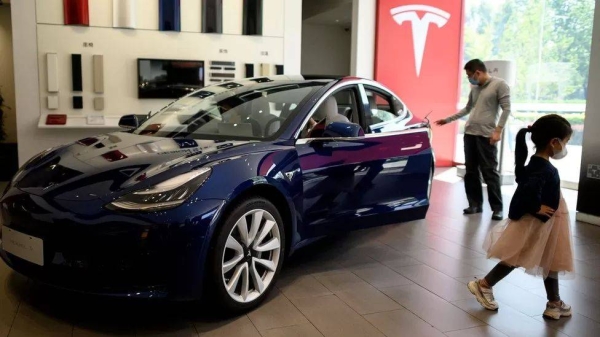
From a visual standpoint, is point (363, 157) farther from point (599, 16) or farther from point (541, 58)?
point (541, 58)

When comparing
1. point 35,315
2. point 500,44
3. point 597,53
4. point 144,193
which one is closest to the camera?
point 144,193

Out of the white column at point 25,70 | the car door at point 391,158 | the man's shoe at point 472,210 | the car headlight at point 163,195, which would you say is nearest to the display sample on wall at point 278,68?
the white column at point 25,70

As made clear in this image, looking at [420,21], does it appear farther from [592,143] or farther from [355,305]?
[355,305]

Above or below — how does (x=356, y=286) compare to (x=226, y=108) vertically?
below

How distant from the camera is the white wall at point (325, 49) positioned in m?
14.6

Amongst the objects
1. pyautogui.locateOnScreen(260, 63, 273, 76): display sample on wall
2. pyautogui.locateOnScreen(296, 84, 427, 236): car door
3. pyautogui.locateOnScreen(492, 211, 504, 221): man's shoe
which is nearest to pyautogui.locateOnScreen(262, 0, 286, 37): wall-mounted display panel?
pyautogui.locateOnScreen(260, 63, 273, 76): display sample on wall

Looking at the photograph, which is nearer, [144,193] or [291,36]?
[144,193]

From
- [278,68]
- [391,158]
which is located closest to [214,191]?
[391,158]

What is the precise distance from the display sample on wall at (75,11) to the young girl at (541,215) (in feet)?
Result: 18.1

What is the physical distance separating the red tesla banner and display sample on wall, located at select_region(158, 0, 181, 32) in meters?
3.17

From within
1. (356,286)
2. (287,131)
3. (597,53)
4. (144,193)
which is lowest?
(356,286)

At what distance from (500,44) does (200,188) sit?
26.7 ft

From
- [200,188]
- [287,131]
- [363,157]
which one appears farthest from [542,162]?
[200,188]

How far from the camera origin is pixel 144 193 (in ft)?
8.09
